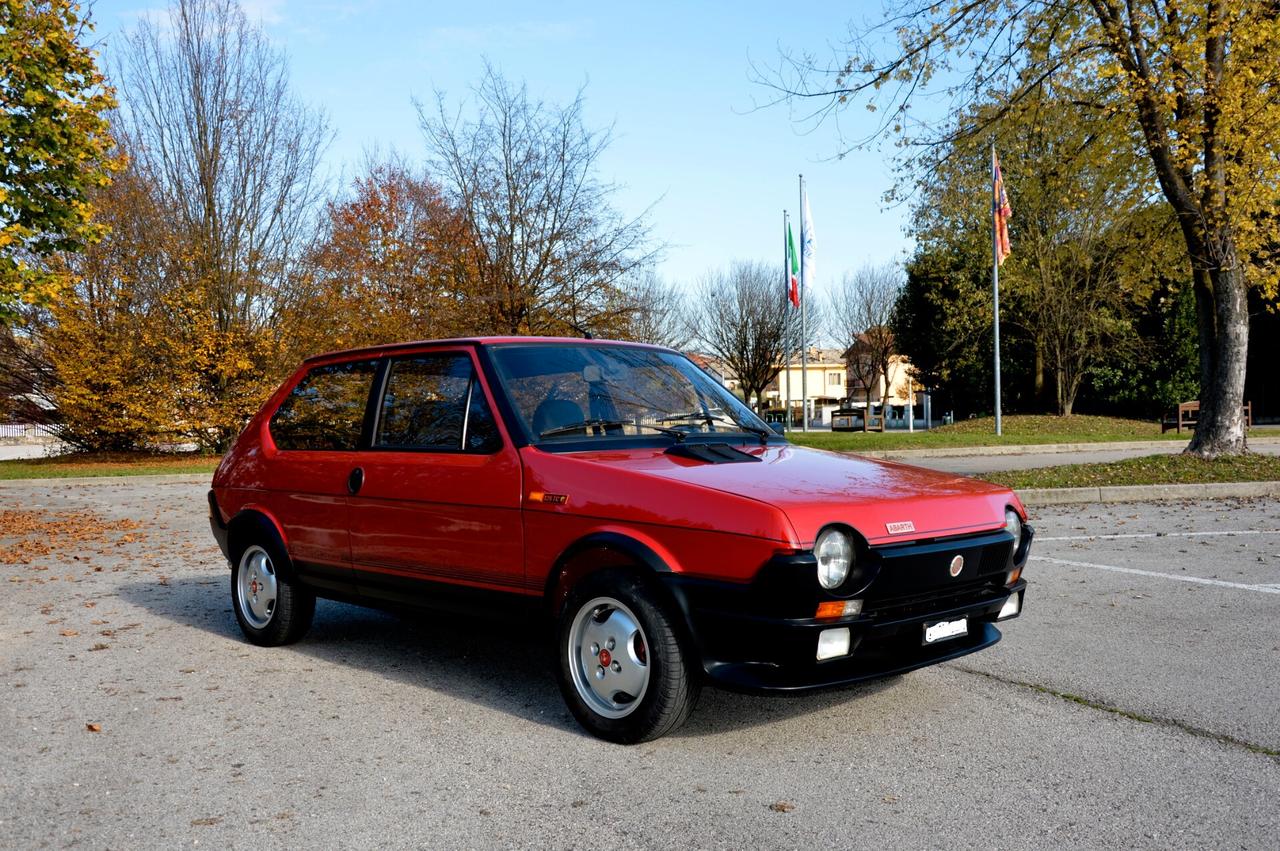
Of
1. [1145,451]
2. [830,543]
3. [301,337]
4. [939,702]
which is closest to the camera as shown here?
[830,543]

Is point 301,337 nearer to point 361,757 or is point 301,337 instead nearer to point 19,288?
point 19,288

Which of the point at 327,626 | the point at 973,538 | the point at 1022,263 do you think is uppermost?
the point at 1022,263

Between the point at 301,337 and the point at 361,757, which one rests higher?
the point at 301,337

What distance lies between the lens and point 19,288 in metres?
12.5

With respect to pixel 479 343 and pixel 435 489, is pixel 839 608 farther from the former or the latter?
pixel 479 343

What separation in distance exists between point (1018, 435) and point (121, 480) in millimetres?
21617

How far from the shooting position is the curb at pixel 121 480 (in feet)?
65.5

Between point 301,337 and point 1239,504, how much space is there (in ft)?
70.1

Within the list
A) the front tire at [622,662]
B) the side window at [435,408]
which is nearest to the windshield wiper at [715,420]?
the side window at [435,408]

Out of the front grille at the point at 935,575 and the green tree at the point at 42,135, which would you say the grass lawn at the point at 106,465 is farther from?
the front grille at the point at 935,575

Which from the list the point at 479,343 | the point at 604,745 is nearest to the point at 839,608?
the point at 604,745

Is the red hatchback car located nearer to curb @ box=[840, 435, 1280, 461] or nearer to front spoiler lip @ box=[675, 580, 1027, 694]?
front spoiler lip @ box=[675, 580, 1027, 694]

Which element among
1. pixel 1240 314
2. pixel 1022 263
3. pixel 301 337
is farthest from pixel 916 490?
pixel 1022 263

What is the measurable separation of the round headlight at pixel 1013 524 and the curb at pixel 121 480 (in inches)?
709
